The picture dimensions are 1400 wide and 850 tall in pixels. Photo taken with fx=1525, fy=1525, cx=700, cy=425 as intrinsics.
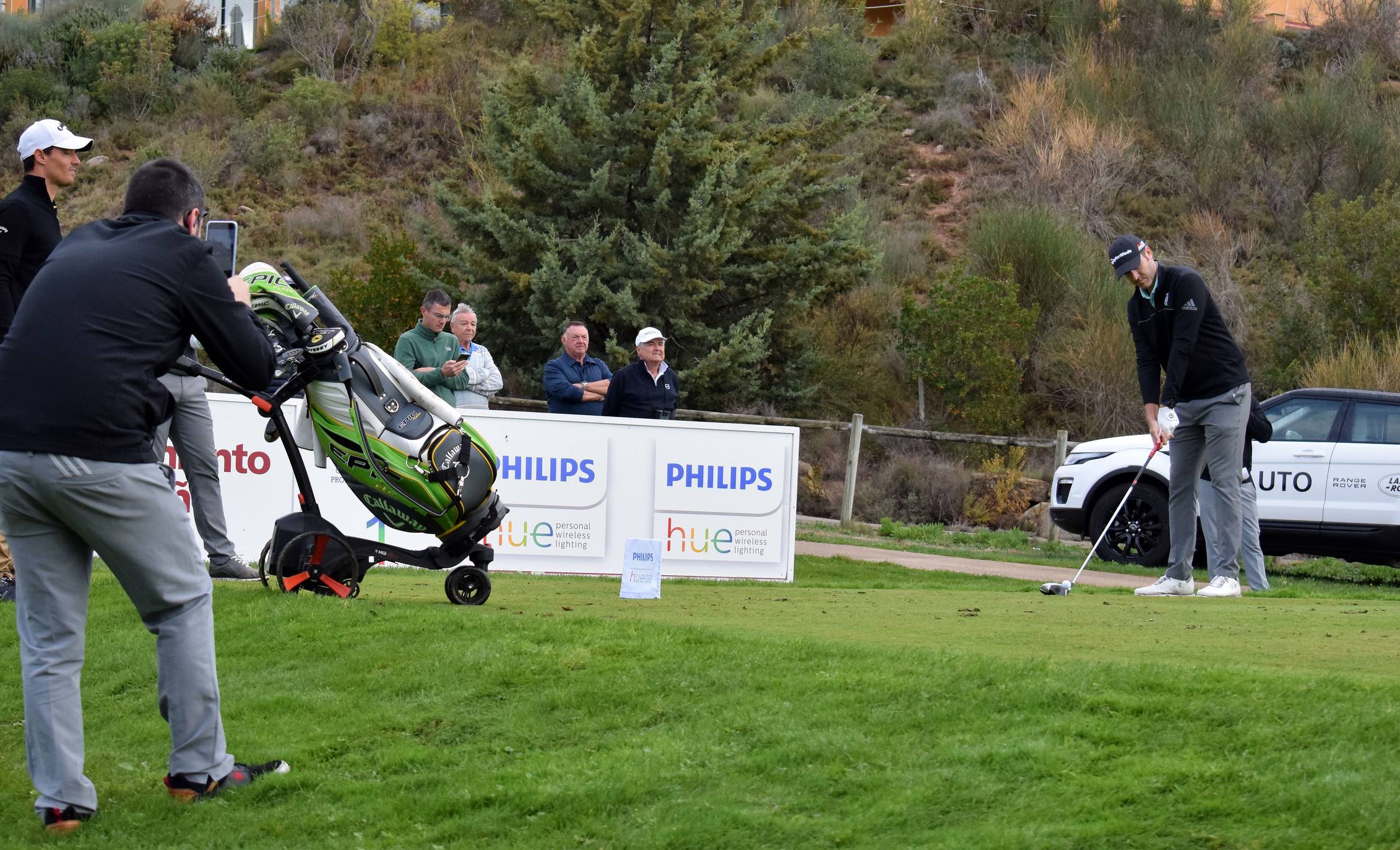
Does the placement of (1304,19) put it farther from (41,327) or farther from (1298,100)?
(41,327)

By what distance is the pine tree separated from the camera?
81.8 feet

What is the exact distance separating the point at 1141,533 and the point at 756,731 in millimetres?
11285

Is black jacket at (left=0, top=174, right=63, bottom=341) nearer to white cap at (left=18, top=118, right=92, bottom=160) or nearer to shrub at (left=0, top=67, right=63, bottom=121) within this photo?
white cap at (left=18, top=118, right=92, bottom=160)

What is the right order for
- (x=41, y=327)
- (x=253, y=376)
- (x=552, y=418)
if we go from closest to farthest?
1. (x=41, y=327)
2. (x=253, y=376)
3. (x=552, y=418)

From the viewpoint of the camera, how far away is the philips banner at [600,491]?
476 inches

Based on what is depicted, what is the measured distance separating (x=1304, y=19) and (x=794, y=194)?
23230mm

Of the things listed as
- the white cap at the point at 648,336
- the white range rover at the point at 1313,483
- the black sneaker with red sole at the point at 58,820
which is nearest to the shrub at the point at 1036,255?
the white range rover at the point at 1313,483

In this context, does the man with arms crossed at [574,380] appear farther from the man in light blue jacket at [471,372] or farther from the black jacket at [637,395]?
the man in light blue jacket at [471,372]

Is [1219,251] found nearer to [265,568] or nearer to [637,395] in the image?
[637,395]

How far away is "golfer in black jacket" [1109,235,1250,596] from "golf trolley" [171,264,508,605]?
4410 mm

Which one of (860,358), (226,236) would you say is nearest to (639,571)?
(226,236)

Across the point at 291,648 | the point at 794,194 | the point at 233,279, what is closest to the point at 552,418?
the point at 291,648

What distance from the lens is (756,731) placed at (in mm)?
5230

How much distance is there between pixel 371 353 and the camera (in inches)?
301
